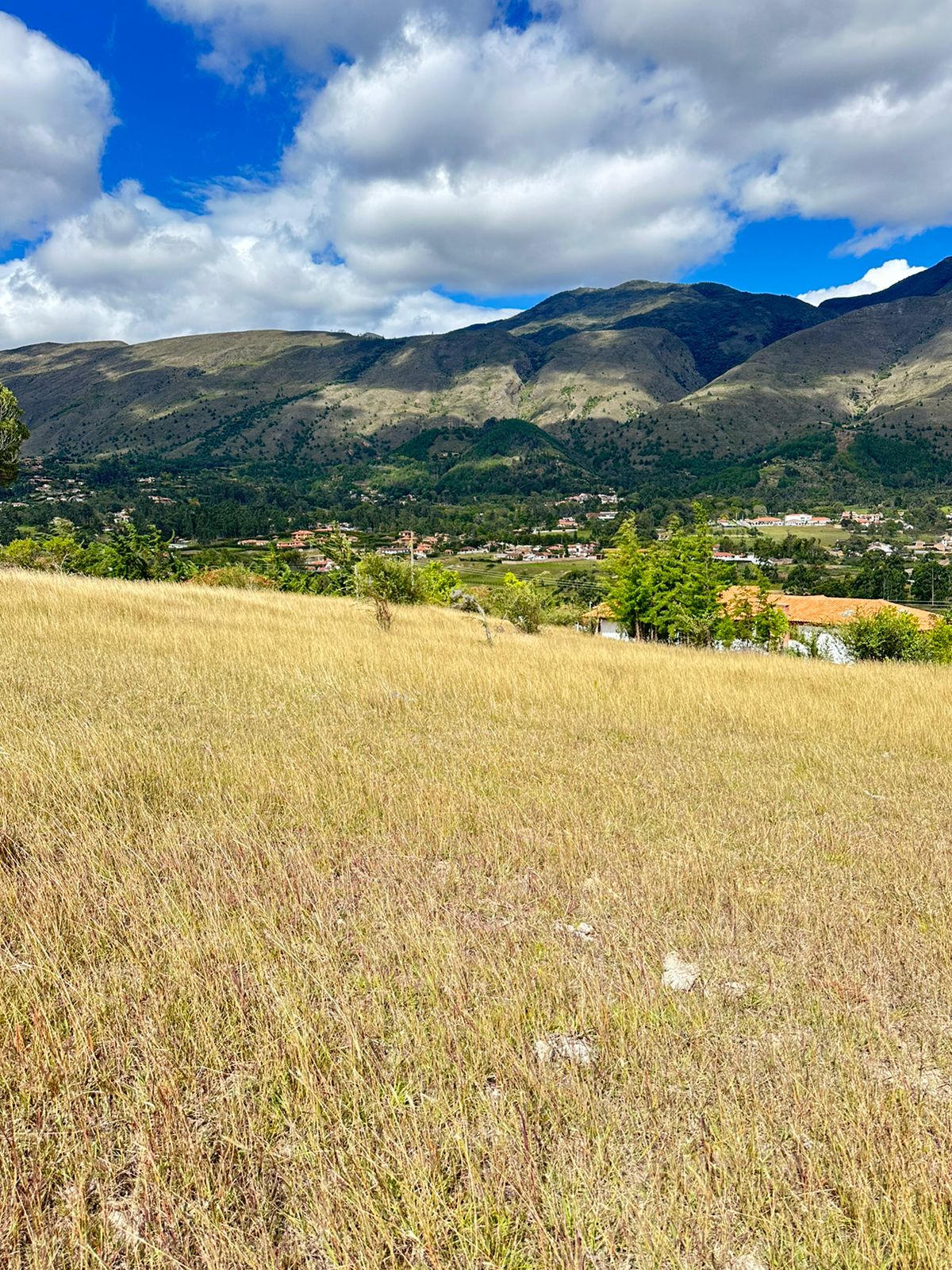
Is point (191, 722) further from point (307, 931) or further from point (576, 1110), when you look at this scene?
point (576, 1110)

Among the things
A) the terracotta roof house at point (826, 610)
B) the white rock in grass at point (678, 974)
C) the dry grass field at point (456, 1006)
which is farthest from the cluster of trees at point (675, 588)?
the terracotta roof house at point (826, 610)

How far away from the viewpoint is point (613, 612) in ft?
114

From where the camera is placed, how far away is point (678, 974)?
9.46 ft

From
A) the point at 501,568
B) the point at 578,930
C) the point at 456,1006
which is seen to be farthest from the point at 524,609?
the point at 501,568

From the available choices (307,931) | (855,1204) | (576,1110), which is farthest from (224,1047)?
(855,1204)

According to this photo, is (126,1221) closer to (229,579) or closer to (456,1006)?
(456,1006)

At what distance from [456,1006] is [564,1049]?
0.44 m

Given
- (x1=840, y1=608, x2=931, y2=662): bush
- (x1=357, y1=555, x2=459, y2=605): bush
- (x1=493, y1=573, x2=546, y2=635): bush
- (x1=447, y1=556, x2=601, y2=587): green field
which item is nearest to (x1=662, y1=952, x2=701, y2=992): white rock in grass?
(x1=357, y1=555, x2=459, y2=605): bush

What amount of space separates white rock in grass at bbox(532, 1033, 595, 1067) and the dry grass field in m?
0.01

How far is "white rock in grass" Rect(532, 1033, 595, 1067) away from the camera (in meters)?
2.36

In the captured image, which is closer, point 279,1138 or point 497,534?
point 279,1138

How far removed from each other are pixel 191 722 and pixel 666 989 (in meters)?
4.82

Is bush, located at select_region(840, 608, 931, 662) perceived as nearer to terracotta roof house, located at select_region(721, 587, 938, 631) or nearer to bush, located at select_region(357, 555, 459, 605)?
terracotta roof house, located at select_region(721, 587, 938, 631)

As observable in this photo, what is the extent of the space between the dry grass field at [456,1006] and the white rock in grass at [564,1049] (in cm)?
1
